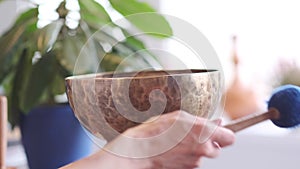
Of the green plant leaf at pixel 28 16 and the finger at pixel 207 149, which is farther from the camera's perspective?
the green plant leaf at pixel 28 16

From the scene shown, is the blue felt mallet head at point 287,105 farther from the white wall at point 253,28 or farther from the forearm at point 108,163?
the white wall at point 253,28

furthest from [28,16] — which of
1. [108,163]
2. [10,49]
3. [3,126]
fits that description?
[108,163]

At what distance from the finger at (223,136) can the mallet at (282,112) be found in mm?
22

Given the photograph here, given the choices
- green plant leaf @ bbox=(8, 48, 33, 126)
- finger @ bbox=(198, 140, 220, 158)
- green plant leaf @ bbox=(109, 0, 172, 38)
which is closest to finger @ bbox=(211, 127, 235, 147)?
finger @ bbox=(198, 140, 220, 158)

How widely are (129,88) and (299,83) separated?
91 cm

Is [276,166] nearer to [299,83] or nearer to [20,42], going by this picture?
[299,83]

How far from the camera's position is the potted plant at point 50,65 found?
81 cm

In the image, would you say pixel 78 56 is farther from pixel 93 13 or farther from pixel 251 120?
pixel 251 120

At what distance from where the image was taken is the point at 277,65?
128 cm

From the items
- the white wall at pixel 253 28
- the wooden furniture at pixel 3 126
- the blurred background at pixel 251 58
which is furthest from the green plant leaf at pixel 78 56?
the white wall at pixel 253 28

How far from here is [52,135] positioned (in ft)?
2.73

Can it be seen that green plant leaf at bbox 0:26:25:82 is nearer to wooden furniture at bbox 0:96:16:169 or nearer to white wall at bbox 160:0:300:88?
wooden furniture at bbox 0:96:16:169

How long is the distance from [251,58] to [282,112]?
2.86 ft

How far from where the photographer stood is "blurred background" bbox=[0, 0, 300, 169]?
1.16 meters
